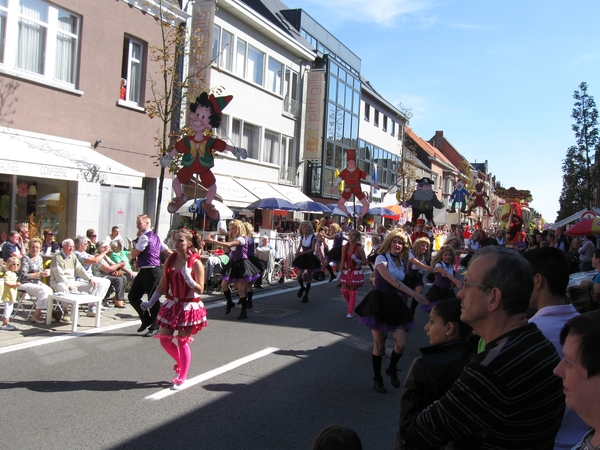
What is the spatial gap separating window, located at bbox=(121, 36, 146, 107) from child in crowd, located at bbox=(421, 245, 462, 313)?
11527mm

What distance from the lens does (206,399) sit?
5738mm

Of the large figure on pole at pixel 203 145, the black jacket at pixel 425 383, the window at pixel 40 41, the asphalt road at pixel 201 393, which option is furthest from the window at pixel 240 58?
the black jacket at pixel 425 383

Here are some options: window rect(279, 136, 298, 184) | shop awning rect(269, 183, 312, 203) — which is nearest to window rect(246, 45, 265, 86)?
window rect(279, 136, 298, 184)

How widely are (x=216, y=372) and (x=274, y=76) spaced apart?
71.8ft

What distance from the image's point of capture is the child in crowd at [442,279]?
8.38 metres

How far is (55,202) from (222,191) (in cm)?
700

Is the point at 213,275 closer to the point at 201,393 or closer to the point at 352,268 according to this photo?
the point at 352,268

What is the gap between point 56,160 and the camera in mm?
12234

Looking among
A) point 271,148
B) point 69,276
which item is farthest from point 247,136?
Result: point 69,276

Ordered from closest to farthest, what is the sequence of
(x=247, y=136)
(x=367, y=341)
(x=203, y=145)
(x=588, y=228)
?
(x=367, y=341) → (x=203, y=145) → (x=588, y=228) → (x=247, y=136)

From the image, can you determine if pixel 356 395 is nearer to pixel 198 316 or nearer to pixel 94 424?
pixel 198 316

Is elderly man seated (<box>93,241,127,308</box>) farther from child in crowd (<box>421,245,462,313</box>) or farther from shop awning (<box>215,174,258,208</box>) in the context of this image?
shop awning (<box>215,174,258,208</box>)

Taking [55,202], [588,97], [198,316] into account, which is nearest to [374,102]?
[588,97]

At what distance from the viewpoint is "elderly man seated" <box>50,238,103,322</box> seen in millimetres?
9336
